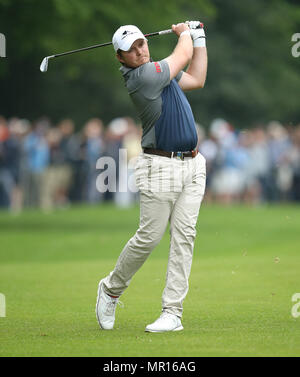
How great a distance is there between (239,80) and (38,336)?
32.7 meters

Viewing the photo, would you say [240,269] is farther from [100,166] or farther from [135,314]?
[100,166]

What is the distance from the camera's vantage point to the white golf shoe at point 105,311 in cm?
833

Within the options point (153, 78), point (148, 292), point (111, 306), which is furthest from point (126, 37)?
point (148, 292)

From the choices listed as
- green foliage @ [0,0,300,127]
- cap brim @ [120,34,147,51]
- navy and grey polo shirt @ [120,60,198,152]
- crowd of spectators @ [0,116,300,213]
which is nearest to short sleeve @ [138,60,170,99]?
navy and grey polo shirt @ [120,60,198,152]

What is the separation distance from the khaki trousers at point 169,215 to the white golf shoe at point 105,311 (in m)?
0.40

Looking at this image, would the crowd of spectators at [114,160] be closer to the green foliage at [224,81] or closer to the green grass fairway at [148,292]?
the green grass fairway at [148,292]

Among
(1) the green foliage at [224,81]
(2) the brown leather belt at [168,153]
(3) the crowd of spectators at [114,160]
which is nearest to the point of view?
(2) the brown leather belt at [168,153]

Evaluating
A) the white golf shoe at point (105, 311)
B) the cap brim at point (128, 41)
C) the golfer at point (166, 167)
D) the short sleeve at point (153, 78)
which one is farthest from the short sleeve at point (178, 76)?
the white golf shoe at point (105, 311)

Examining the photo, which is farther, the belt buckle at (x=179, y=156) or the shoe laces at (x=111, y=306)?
the shoe laces at (x=111, y=306)

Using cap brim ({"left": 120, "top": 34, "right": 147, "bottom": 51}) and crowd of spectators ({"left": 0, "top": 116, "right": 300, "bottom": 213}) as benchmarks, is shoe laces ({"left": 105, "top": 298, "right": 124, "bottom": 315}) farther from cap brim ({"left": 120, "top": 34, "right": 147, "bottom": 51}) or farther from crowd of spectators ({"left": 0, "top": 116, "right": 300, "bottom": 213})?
crowd of spectators ({"left": 0, "top": 116, "right": 300, "bottom": 213})

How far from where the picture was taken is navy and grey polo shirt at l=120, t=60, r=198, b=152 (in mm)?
7855

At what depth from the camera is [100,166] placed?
2822 cm

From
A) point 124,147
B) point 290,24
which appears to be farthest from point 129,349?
point 290,24

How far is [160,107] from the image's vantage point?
7.98m
